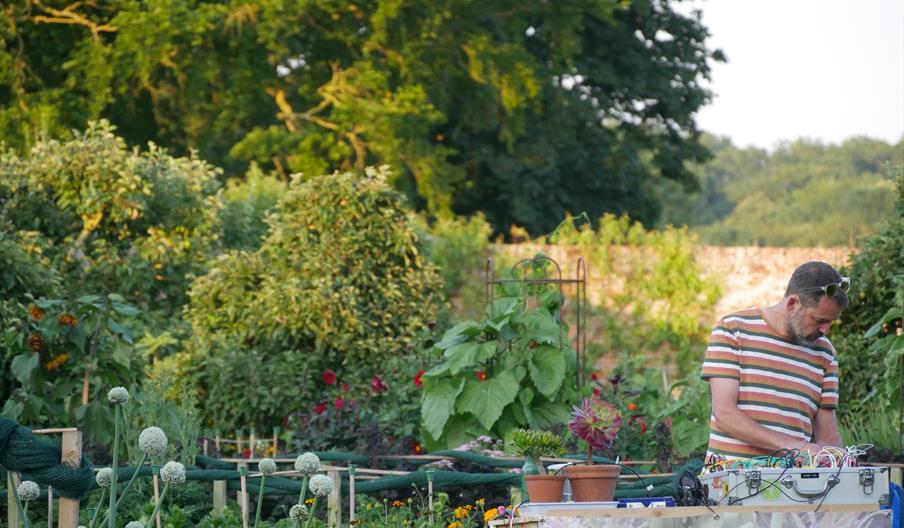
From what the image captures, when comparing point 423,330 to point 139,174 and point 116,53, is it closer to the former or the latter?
point 139,174

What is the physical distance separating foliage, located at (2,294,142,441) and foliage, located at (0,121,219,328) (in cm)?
391

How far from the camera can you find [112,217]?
33.8 feet

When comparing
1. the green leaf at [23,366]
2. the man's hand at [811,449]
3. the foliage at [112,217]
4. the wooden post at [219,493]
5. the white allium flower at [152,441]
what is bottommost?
the wooden post at [219,493]

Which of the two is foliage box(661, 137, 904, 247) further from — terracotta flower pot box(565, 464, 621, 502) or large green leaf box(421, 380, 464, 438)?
terracotta flower pot box(565, 464, 621, 502)

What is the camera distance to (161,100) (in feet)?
59.4

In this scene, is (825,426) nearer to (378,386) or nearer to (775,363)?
(775,363)

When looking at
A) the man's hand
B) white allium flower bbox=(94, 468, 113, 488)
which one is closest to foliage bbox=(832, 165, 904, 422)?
the man's hand

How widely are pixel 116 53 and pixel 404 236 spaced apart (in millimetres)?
9753

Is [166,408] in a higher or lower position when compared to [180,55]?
lower

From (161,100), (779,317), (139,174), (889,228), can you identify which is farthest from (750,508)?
(161,100)

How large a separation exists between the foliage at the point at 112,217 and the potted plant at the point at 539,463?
669cm

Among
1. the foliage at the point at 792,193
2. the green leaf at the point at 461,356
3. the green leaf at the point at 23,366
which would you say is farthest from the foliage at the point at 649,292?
the foliage at the point at 792,193

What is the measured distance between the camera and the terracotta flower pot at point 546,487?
129 inches

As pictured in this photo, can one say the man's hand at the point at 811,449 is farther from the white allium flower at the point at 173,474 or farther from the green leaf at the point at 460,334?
the green leaf at the point at 460,334
